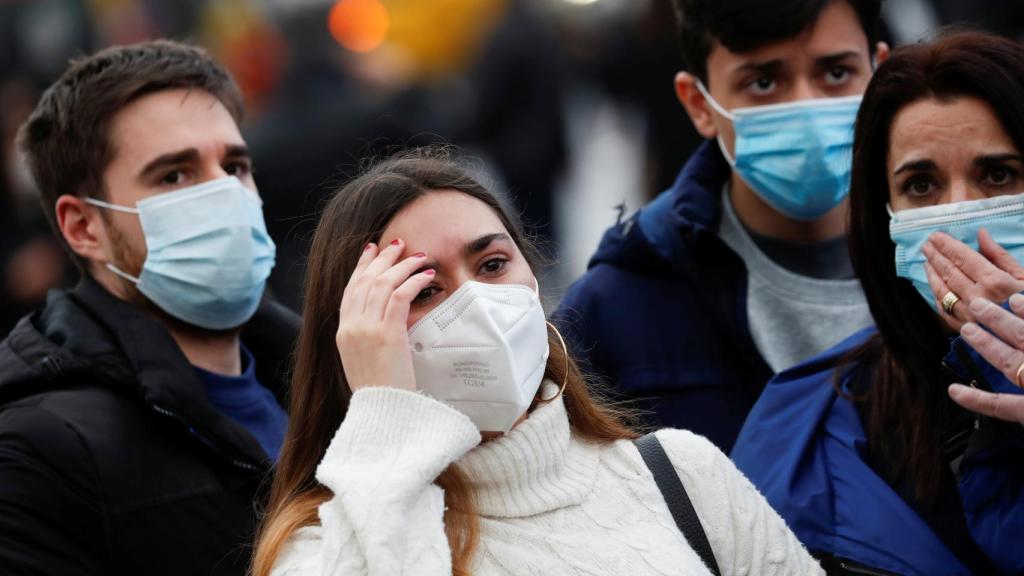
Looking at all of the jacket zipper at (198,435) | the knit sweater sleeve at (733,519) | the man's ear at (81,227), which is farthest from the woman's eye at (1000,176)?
the man's ear at (81,227)

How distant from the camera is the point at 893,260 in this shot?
3.75 metres

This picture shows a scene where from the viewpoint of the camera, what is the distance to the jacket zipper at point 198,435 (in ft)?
13.0

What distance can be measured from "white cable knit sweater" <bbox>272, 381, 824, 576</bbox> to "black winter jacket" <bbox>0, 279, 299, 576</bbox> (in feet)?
2.82

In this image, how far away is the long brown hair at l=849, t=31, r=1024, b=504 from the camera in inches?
137

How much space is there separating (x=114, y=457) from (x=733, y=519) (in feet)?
5.22

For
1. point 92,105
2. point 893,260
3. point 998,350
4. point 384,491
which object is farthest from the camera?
point 92,105

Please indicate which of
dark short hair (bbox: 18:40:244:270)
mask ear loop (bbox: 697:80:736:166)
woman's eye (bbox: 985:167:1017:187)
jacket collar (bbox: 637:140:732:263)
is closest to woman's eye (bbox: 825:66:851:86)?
mask ear loop (bbox: 697:80:736:166)

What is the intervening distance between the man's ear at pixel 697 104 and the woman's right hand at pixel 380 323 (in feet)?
5.85

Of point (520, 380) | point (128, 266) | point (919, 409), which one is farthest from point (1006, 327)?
point (128, 266)

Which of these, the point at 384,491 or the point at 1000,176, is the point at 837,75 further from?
the point at 384,491

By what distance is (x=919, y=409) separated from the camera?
354 centimetres

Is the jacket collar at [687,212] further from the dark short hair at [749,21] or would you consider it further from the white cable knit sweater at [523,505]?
the white cable knit sweater at [523,505]

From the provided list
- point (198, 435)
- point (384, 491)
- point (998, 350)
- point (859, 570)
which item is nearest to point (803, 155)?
point (998, 350)

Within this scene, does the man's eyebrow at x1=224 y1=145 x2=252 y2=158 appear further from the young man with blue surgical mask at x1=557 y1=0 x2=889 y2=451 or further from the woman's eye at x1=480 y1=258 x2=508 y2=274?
the woman's eye at x1=480 y1=258 x2=508 y2=274
